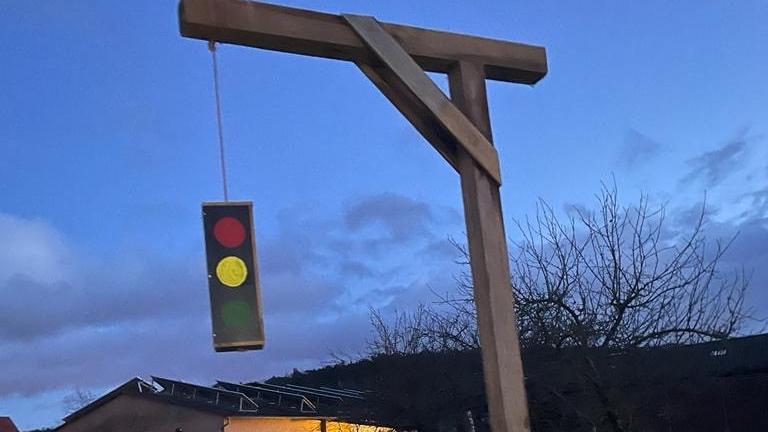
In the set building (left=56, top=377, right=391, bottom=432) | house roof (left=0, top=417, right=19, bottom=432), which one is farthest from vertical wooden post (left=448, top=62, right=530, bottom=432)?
house roof (left=0, top=417, right=19, bottom=432)

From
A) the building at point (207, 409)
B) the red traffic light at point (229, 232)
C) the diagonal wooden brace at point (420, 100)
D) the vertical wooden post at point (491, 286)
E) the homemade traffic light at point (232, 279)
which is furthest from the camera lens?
the building at point (207, 409)

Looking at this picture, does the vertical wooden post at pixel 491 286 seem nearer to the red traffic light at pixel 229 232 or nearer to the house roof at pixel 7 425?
the red traffic light at pixel 229 232

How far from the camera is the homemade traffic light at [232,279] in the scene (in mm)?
4008

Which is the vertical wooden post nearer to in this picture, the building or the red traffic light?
the red traffic light

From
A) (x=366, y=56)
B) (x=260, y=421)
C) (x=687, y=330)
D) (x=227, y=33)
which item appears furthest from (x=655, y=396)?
(x=260, y=421)

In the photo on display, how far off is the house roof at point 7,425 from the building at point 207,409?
13.8 metres

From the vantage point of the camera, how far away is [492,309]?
15.1 ft

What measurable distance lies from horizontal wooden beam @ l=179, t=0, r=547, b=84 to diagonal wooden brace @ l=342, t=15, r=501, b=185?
0.23 ft

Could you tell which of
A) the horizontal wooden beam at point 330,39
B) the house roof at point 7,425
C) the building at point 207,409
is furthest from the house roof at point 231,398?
the horizontal wooden beam at point 330,39

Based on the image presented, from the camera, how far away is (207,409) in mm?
27328

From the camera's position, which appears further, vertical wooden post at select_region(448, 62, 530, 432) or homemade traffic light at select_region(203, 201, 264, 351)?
vertical wooden post at select_region(448, 62, 530, 432)

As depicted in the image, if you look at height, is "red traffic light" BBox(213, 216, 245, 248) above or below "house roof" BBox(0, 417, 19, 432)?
below

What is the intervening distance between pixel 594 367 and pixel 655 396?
1.63 metres

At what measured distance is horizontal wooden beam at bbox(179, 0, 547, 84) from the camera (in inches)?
173
